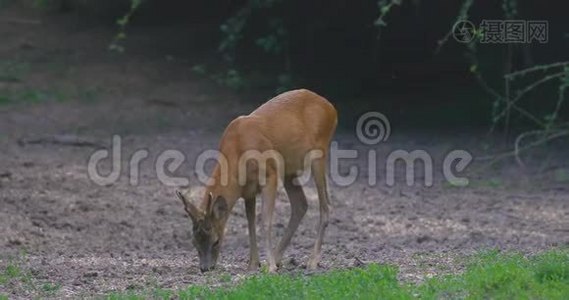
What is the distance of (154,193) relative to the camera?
1312 cm

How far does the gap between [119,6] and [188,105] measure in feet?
9.87

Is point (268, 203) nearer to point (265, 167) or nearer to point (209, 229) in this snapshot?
point (265, 167)

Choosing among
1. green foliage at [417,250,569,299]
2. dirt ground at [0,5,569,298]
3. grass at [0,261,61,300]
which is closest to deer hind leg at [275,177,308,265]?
dirt ground at [0,5,569,298]

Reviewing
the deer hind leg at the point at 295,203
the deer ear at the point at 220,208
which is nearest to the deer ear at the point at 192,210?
the deer ear at the point at 220,208

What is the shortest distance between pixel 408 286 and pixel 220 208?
197 centimetres

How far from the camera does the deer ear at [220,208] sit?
9.31 metres

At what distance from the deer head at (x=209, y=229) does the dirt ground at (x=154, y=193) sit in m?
0.17

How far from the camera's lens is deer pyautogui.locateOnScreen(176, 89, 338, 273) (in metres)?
9.30

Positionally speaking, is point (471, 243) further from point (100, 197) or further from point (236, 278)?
point (100, 197)

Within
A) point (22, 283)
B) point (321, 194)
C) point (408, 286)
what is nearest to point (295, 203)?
point (321, 194)

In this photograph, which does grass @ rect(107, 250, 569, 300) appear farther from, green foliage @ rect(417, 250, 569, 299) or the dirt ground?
the dirt ground

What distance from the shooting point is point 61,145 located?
15258 mm

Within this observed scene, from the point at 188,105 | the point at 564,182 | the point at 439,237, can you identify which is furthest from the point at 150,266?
the point at 188,105

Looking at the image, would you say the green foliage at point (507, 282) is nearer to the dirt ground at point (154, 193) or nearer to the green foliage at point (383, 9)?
the dirt ground at point (154, 193)
